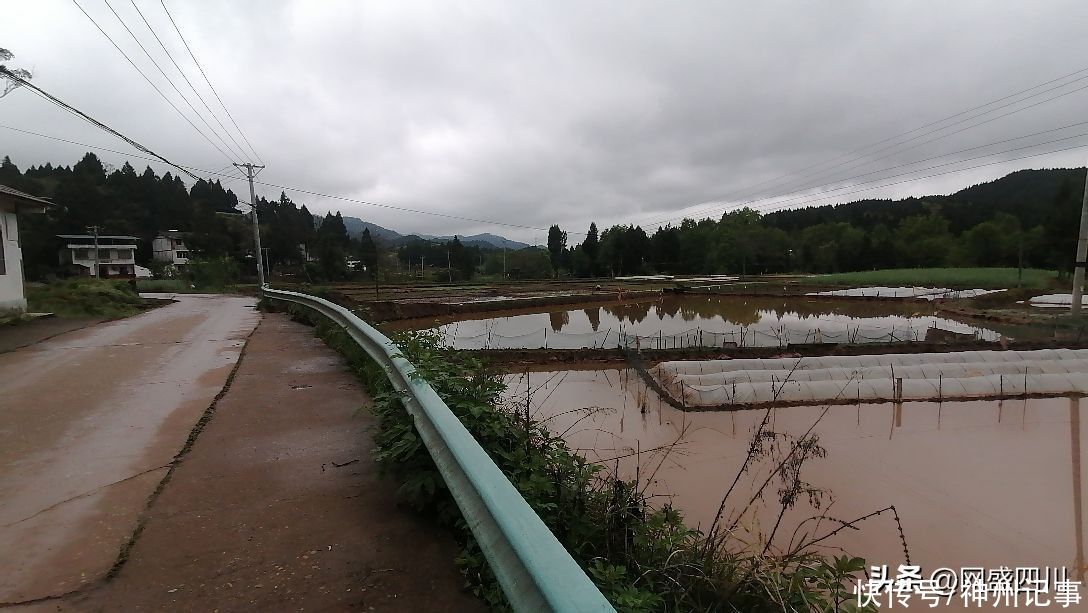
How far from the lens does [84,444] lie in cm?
347

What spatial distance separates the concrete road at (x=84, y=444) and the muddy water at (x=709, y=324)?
9321 mm

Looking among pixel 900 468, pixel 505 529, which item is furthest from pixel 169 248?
pixel 505 529

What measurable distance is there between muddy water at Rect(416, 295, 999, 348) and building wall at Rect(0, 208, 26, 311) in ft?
33.7

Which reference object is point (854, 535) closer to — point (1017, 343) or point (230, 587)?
point (230, 587)

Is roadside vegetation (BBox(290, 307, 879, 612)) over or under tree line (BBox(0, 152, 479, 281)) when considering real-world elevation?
under

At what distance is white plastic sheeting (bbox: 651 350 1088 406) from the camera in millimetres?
11219

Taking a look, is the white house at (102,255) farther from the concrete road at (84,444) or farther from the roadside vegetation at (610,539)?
the roadside vegetation at (610,539)

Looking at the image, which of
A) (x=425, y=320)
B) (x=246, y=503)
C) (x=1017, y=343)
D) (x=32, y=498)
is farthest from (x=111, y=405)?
(x=1017, y=343)

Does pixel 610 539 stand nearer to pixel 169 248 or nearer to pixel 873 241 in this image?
pixel 169 248

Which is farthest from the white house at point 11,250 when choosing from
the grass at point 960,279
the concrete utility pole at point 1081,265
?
the grass at point 960,279

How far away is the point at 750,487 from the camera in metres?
6.48

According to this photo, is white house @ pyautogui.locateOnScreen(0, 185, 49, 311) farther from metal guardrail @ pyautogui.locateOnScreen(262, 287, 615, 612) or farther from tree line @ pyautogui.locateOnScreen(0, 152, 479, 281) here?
tree line @ pyautogui.locateOnScreen(0, 152, 479, 281)

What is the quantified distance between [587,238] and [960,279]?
54.6 meters

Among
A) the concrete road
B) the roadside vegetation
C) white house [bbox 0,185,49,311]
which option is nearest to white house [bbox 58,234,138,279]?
white house [bbox 0,185,49,311]
